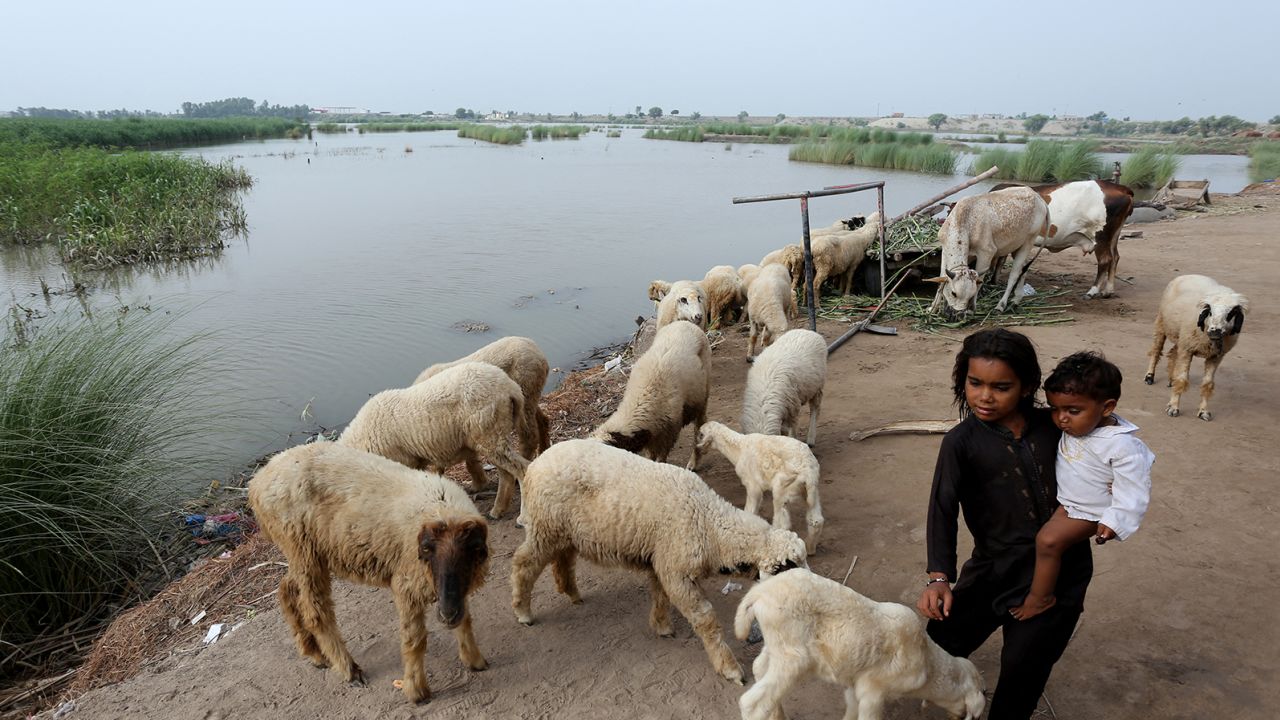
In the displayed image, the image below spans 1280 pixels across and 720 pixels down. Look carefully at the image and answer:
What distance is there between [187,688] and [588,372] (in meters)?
6.47

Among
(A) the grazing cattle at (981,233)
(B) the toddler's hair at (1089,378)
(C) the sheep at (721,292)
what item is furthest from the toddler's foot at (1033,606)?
(C) the sheep at (721,292)

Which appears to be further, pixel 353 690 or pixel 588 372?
pixel 588 372

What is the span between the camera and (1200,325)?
6.05m

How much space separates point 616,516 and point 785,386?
262 centimetres

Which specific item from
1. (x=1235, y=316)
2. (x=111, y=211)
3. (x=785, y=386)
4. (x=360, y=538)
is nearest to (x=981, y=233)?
(x=1235, y=316)

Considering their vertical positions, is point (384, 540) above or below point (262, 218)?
below

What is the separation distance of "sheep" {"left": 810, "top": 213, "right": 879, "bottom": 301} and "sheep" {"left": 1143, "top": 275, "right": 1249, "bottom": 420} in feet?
16.9

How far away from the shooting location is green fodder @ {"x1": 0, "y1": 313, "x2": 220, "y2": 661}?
180 inches

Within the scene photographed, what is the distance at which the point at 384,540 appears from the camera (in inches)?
141

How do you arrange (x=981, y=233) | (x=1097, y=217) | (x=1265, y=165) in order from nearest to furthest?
1. (x=981, y=233)
2. (x=1097, y=217)
3. (x=1265, y=165)

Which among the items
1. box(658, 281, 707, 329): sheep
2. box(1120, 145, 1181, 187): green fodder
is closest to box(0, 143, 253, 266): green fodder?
box(658, 281, 707, 329): sheep

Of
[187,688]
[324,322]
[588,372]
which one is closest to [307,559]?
[187,688]

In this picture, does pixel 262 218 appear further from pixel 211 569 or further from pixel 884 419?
pixel 884 419

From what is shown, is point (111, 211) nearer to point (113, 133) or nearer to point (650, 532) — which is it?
point (650, 532)
